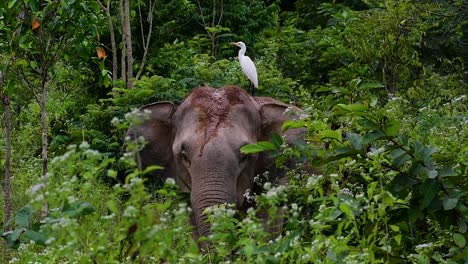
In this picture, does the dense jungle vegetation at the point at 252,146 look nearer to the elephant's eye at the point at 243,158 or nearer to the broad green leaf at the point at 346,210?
the broad green leaf at the point at 346,210

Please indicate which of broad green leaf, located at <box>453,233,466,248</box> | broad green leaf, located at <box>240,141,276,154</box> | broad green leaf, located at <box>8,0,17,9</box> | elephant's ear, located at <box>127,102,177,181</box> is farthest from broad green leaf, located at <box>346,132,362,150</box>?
elephant's ear, located at <box>127,102,177,181</box>

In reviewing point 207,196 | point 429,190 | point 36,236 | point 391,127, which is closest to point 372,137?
point 391,127

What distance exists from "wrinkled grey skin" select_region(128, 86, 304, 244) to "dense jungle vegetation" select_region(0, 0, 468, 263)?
0.27m

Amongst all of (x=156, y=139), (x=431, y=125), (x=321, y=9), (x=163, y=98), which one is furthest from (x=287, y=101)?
(x=321, y=9)

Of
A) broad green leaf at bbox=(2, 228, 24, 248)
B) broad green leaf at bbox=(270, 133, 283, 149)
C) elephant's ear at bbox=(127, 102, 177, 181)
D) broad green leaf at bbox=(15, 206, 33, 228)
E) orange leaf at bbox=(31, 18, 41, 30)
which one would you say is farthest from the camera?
elephant's ear at bbox=(127, 102, 177, 181)

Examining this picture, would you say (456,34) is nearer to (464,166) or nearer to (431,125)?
(431,125)

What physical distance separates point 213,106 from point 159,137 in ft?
2.77

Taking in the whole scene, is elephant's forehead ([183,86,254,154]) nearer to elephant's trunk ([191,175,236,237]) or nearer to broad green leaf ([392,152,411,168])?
elephant's trunk ([191,175,236,237])

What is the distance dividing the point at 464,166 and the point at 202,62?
702 cm

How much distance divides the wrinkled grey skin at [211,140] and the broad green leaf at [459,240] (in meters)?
2.73

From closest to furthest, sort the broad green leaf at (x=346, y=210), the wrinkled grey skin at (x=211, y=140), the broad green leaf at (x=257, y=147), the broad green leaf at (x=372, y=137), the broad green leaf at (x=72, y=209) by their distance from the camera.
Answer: the broad green leaf at (x=72, y=209)
the broad green leaf at (x=346, y=210)
the broad green leaf at (x=372, y=137)
the broad green leaf at (x=257, y=147)
the wrinkled grey skin at (x=211, y=140)

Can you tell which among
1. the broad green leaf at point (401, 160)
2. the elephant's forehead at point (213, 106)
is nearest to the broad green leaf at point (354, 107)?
the broad green leaf at point (401, 160)

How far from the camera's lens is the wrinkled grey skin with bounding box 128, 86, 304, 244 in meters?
9.27

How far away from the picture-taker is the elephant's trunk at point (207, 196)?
8.93m
